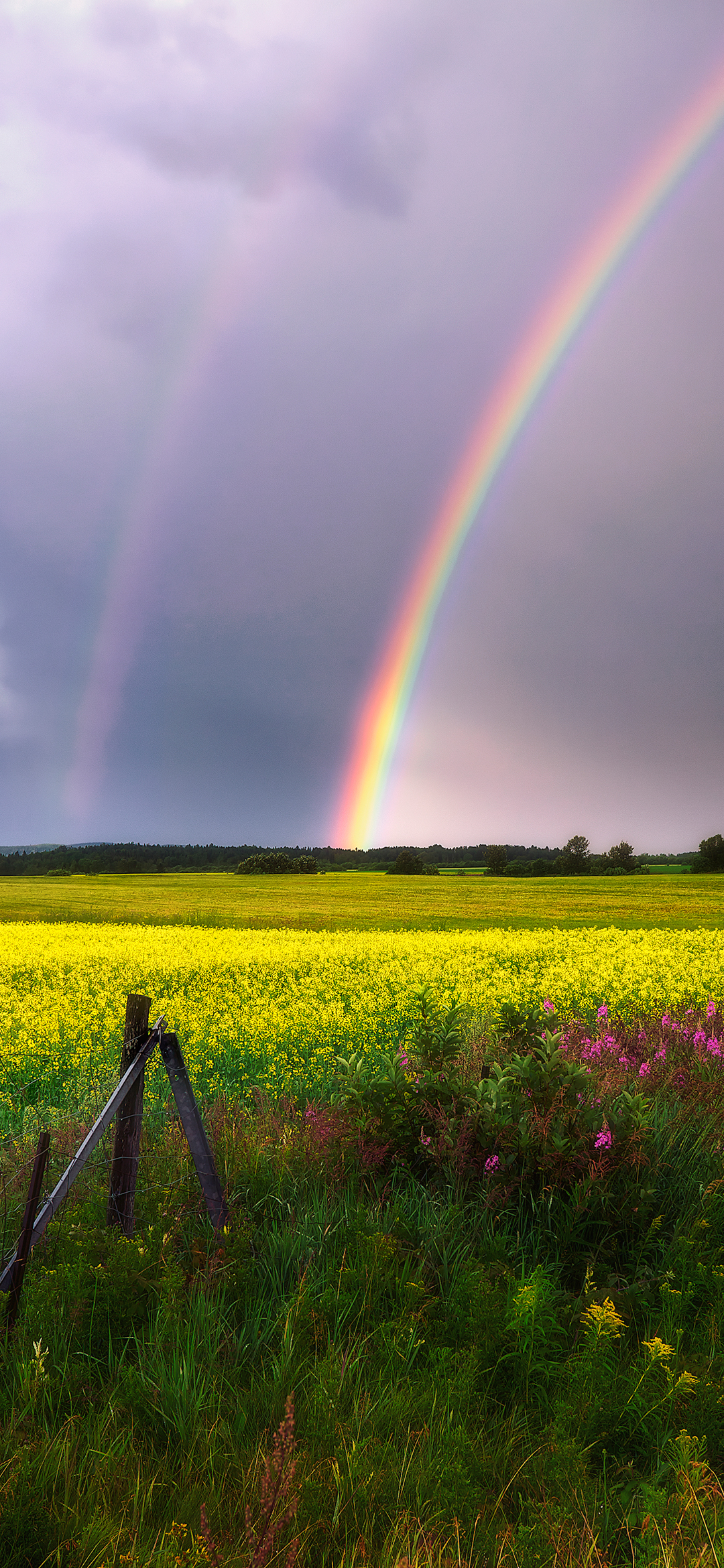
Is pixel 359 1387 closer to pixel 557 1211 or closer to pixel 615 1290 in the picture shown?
pixel 615 1290

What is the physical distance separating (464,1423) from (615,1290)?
135 cm

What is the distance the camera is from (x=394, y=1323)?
4.17 meters

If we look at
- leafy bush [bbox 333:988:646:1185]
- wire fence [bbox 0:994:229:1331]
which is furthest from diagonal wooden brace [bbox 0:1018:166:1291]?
leafy bush [bbox 333:988:646:1185]

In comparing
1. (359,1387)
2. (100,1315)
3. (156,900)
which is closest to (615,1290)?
(359,1387)

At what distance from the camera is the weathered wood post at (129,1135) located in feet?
16.9

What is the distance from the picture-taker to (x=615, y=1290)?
461 centimetres

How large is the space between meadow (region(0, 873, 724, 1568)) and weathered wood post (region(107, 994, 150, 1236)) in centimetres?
18

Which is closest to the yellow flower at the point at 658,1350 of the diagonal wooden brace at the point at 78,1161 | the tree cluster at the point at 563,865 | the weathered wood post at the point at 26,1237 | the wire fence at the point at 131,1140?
the wire fence at the point at 131,1140

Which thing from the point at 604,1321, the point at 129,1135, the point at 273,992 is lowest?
the point at 273,992

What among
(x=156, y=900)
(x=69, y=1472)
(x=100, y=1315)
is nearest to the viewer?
(x=69, y=1472)

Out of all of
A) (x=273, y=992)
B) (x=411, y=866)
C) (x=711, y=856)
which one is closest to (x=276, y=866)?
(x=411, y=866)

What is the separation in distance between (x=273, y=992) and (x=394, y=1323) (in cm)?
1080

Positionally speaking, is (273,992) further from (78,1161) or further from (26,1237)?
(26,1237)

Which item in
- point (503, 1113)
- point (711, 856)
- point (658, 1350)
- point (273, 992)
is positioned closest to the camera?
point (658, 1350)
